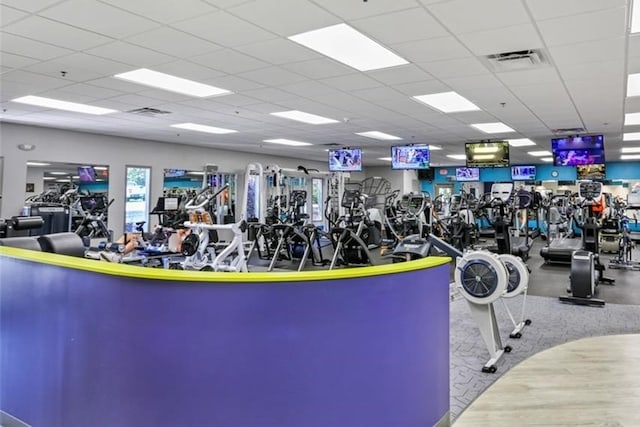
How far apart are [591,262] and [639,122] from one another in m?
3.67

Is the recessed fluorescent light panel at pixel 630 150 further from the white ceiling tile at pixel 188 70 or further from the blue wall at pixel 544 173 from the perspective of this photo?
the white ceiling tile at pixel 188 70

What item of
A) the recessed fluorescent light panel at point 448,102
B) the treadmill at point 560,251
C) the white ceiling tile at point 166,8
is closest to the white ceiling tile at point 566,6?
the white ceiling tile at point 166,8

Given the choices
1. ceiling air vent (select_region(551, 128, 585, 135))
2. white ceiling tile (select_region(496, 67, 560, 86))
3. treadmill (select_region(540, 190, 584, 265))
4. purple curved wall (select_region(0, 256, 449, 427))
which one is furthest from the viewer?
treadmill (select_region(540, 190, 584, 265))

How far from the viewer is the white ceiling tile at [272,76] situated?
492 cm

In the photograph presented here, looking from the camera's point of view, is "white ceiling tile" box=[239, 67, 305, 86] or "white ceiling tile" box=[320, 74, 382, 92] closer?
"white ceiling tile" box=[239, 67, 305, 86]

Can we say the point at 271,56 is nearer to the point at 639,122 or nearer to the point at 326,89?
the point at 326,89

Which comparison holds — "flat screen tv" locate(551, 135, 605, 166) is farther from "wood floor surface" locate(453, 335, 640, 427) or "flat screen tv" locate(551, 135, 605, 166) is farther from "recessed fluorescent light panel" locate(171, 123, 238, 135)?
"recessed fluorescent light panel" locate(171, 123, 238, 135)

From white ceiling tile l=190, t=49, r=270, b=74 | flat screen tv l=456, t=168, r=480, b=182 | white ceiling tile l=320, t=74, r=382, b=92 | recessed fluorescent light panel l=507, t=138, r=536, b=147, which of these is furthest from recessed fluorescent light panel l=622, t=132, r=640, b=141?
white ceiling tile l=190, t=49, r=270, b=74

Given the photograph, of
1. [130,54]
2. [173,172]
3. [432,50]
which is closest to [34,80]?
[130,54]

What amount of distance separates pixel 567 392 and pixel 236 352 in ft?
8.71

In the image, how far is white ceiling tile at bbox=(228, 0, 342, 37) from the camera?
322 centimetres

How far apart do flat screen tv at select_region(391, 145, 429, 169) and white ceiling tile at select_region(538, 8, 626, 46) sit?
635 centimetres

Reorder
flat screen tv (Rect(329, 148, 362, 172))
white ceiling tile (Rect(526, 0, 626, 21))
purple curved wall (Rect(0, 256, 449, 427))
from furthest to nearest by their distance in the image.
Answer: flat screen tv (Rect(329, 148, 362, 172)) < white ceiling tile (Rect(526, 0, 626, 21)) < purple curved wall (Rect(0, 256, 449, 427))

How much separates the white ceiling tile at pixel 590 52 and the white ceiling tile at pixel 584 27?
A: 0.43 ft
